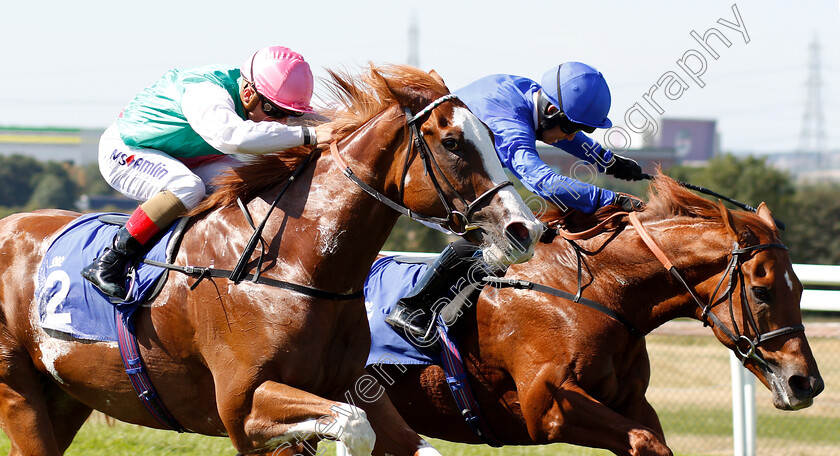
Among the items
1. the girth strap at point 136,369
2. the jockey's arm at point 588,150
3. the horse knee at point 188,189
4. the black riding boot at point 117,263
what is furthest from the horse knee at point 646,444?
the black riding boot at point 117,263

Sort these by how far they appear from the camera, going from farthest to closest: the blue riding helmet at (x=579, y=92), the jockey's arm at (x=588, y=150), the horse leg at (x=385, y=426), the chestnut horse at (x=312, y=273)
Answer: the jockey's arm at (x=588, y=150) → the blue riding helmet at (x=579, y=92) → the horse leg at (x=385, y=426) → the chestnut horse at (x=312, y=273)

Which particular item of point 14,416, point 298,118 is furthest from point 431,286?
point 14,416

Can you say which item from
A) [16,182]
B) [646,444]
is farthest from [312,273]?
[16,182]

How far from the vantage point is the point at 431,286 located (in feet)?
14.1

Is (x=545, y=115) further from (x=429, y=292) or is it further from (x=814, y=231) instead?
(x=814, y=231)

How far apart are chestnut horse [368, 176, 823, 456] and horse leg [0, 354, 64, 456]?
1.42m

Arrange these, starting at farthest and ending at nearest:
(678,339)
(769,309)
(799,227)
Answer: (799,227) < (678,339) < (769,309)

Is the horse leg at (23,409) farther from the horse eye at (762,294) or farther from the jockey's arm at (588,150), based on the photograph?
the horse eye at (762,294)

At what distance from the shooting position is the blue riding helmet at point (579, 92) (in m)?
4.28

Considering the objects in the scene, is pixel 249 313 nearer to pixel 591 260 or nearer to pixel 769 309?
pixel 591 260

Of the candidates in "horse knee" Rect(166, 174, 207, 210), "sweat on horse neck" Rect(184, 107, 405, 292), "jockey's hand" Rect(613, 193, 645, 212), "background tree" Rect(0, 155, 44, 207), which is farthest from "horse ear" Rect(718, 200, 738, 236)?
"background tree" Rect(0, 155, 44, 207)

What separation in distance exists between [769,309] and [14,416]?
10.3ft

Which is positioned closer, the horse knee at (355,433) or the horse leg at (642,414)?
the horse knee at (355,433)

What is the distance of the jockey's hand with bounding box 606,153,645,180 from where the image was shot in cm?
482
